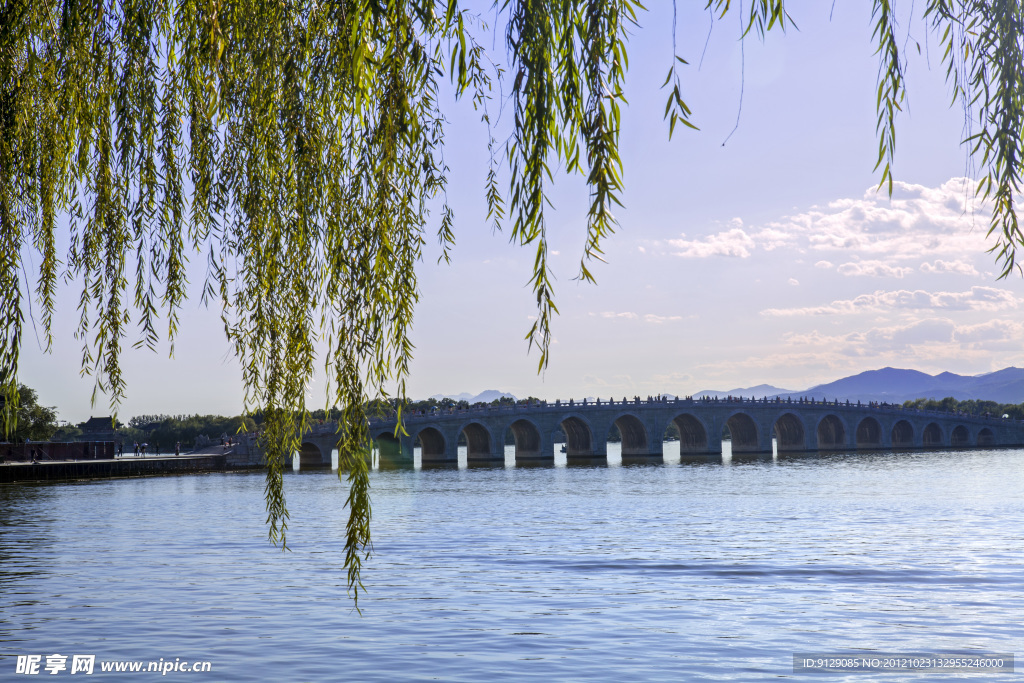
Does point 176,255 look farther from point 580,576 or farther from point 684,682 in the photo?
point 580,576

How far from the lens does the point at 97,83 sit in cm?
523

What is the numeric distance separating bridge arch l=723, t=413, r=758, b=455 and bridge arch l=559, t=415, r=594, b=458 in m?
18.2

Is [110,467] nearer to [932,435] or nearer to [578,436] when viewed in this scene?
[578,436]

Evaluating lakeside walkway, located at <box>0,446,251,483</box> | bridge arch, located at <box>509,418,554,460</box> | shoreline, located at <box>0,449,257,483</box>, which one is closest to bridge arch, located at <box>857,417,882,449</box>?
bridge arch, located at <box>509,418,554,460</box>

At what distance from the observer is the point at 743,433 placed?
343 ft

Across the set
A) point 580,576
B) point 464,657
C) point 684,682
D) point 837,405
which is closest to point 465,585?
point 580,576

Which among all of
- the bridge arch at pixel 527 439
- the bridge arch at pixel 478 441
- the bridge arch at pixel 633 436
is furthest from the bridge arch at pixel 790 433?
the bridge arch at pixel 478 441

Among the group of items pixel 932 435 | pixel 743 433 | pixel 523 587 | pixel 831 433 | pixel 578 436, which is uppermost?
pixel 578 436

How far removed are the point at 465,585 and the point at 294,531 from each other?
42.8 feet

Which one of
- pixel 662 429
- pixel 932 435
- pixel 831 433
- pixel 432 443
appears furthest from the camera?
pixel 932 435

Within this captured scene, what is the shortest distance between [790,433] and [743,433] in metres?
7.14

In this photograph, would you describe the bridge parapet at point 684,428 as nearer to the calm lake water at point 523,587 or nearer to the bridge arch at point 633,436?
the bridge arch at point 633,436

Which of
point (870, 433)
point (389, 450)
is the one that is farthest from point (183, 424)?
point (870, 433)

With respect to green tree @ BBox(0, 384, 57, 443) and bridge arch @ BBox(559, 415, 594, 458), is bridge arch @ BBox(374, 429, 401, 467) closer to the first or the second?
bridge arch @ BBox(559, 415, 594, 458)
